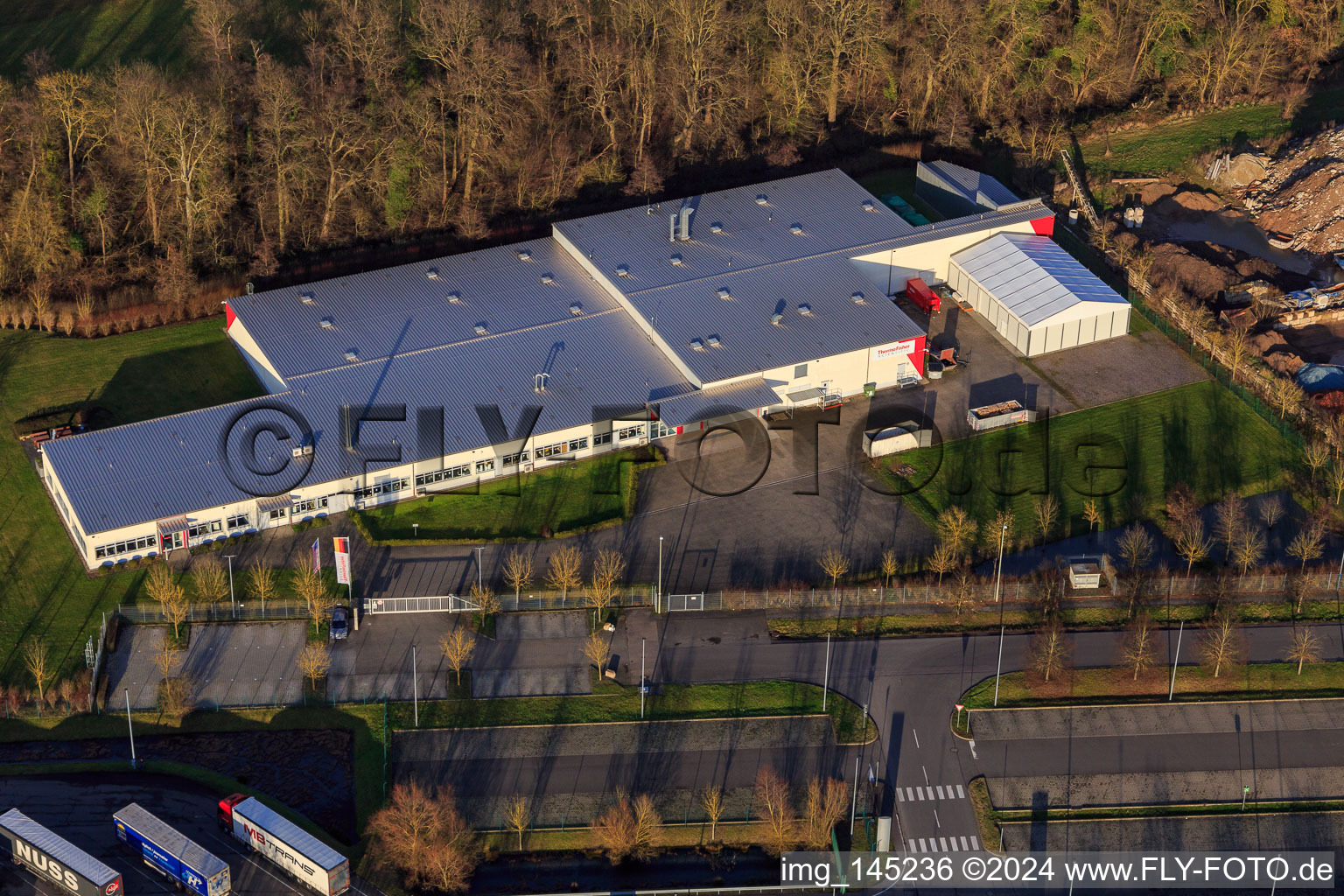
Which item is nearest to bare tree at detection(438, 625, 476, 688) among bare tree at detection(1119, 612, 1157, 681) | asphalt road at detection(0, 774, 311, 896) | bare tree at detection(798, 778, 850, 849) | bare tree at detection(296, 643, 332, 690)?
bare tree at detection(296, 643, 332, 690)

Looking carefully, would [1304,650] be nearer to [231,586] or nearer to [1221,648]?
[1221,648]

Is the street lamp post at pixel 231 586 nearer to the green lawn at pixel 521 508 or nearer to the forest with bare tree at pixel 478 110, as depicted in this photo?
the green lawn at pixel 521 508

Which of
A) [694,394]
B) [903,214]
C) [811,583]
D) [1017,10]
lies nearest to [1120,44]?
[1017,10]

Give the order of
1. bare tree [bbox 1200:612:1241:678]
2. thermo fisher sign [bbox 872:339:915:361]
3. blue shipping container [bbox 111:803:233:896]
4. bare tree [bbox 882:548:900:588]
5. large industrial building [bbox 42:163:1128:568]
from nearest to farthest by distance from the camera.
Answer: blue shipping container [bbox 111:803:233:896], bare tree [bbox 1200:612:1241:678], bare tree [bbox 882:548:900:588], large industrial building [bbox 42:163:1128:568], thermo fisher sign [bbox 872:339:915:361]

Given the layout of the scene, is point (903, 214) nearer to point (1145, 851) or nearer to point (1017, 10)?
point (1017, 10)

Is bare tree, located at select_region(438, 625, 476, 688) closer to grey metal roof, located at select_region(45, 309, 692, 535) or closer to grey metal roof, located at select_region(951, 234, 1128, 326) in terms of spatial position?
grey metal roof, located at select_region(45, 309, 692, 535)

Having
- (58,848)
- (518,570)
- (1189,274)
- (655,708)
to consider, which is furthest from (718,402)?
(58,848)
